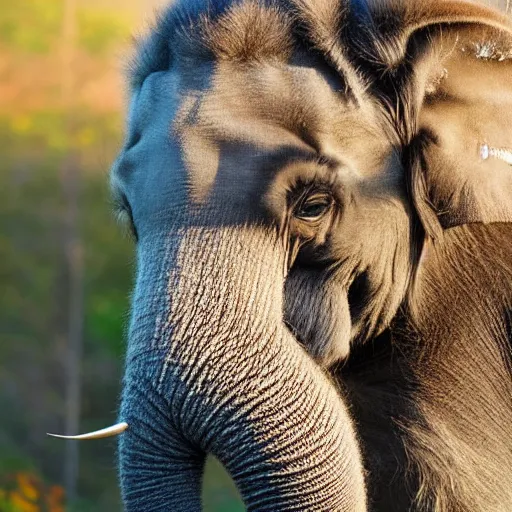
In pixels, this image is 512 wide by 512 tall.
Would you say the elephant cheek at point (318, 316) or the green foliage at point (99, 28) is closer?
the elephant cheek at point (318, 316)

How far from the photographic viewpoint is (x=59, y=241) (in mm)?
13195

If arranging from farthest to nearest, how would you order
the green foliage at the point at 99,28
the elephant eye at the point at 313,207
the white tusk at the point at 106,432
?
the green foliage at the point at 99,28 < the elephant eye at the point at 313,207 < the white tusk at the point at 106,432

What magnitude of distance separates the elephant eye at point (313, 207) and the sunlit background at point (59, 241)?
982 cm

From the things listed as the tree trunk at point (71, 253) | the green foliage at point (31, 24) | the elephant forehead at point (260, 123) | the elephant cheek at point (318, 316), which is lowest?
the tree trunk at point (71, 253)

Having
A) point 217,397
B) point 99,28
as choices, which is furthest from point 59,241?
point 217,397

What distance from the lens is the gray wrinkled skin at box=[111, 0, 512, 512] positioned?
8.12ft

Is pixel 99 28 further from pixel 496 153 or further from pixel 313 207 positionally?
pixel 313 207

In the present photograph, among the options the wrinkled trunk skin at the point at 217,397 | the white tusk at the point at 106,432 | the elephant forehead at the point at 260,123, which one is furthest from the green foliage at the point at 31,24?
the white tusk at the point at 106,432

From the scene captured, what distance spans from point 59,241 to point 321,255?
10.6 meters

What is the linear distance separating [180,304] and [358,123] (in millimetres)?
700

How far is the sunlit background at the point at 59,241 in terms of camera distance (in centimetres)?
1273

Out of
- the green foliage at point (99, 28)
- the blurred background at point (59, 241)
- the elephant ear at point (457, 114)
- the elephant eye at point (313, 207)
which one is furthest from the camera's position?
the green foliage at point (99, 28)

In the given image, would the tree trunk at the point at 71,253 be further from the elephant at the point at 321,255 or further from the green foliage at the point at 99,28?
the elephant at the point at 321,255

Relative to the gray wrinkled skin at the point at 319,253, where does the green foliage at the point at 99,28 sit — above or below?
below
